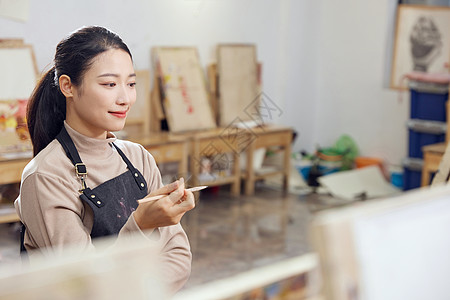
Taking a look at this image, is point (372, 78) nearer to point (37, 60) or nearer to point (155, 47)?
point (155, 47)

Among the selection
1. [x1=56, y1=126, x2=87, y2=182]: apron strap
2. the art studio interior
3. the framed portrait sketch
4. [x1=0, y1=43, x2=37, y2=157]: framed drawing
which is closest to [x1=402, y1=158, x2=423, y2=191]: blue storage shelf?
the art studio interior

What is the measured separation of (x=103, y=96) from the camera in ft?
5.69

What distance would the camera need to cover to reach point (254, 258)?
467cm

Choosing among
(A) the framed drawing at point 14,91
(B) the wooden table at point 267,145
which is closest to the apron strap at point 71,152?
(A) the framed drawing at point 14,91

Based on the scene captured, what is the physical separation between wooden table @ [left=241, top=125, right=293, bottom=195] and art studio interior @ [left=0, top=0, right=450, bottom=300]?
0.02 m

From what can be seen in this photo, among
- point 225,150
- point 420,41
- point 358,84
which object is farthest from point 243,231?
point 420,41

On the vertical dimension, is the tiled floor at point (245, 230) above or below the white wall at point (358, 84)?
below

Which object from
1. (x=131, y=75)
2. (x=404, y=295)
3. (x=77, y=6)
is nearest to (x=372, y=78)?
(x=77, y=6)

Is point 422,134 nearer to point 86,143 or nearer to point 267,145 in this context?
point 267,145

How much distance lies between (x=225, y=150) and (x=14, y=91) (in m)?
1.96

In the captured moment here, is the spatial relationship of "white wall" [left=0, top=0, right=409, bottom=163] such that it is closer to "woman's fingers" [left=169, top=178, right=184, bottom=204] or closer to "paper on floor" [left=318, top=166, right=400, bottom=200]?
"paper on floor" [left=318, top=166, right=400, bottom=200]

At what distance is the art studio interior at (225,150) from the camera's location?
850 millimetres

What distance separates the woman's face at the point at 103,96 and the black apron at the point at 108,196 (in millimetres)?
59

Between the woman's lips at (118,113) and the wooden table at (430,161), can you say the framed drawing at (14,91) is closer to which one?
the woman's lips at (118,113)
